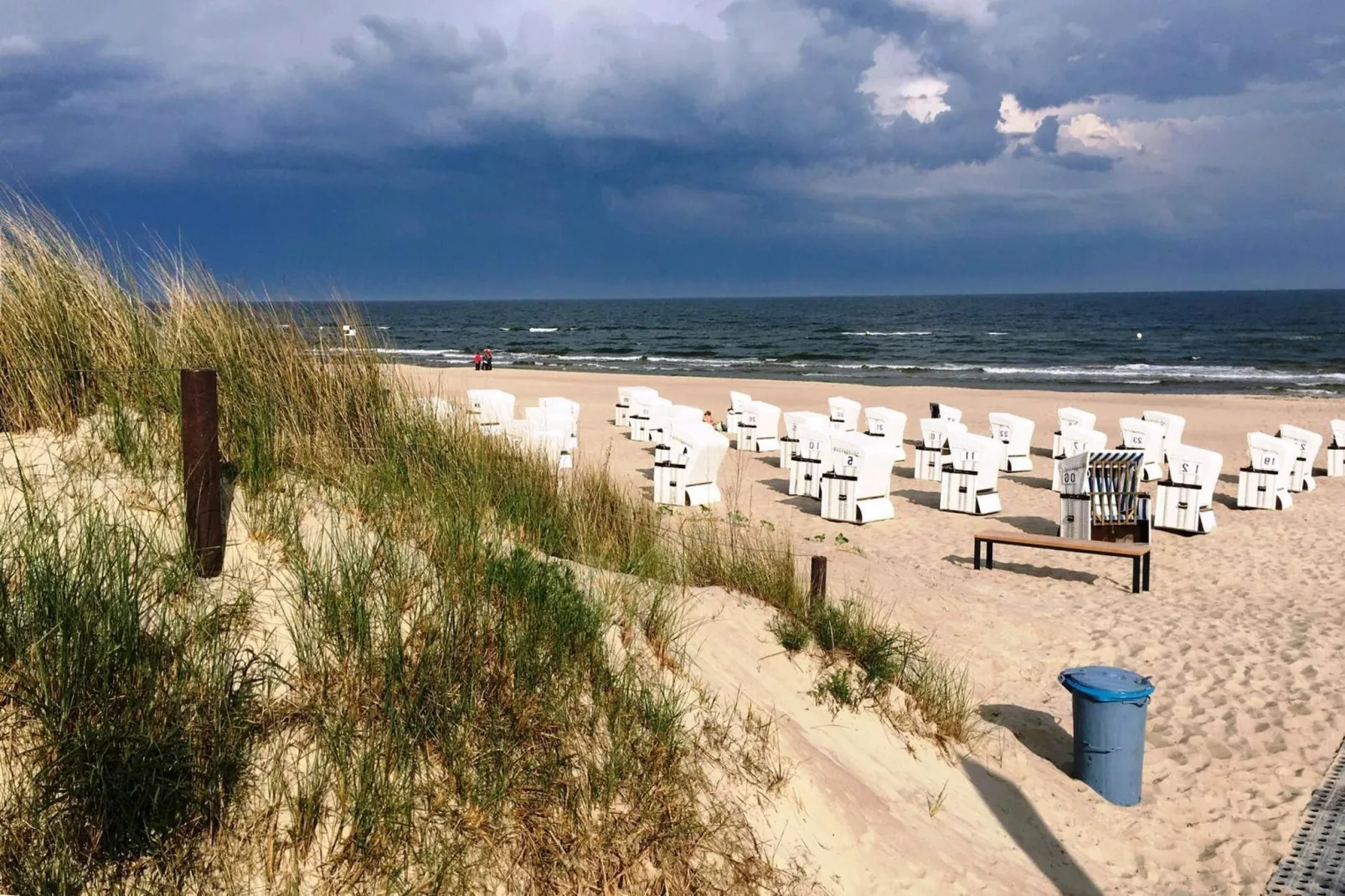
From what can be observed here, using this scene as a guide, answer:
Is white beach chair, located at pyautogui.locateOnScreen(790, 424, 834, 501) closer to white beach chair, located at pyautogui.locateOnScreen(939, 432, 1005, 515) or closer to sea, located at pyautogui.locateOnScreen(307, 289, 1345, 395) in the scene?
white beach chair, located at pyautogui.locateOnScreen(939, 432, 1005, 515)

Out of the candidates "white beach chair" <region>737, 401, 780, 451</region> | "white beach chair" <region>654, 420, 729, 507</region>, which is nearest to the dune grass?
"white beach chair" <region>654, 420, 729, 507</region>

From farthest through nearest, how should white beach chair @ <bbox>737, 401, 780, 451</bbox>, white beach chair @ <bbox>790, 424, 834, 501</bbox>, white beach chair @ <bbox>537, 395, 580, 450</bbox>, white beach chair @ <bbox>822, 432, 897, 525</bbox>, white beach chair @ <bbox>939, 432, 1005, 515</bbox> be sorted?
white beach chair @ <bbox>737, 401, 780, 451</bbox>
white beach chair @ <bbox>537, 395, 580, 450</bbox>
white beach chair @ <bbox>790, 424, 834, 501</bbox>
white beach chair @ <bbox>939, 432, 1005, 515</bbox>
white beach chair @ <bbox>822, 432, 897, 525</bbox>

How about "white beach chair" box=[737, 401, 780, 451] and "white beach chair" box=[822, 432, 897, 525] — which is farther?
"white beach chair" box=[737, 401, 780, 451]

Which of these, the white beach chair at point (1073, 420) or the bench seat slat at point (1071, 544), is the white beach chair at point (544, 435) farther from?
the white beach chair at point (1073, 420)

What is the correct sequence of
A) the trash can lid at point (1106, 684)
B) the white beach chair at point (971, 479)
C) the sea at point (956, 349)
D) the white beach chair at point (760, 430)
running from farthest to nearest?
1. the sea at point (956, 349)
2. the white beach chair at point (760, 430)
3. the white beach chair at point (971, 479)
4. the trash can lid at point (1106, 684)

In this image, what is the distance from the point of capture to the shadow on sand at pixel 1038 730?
18.4ft

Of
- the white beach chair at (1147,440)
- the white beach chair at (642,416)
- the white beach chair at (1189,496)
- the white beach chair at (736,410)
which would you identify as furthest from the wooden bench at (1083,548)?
the white beach chair at (642,416)

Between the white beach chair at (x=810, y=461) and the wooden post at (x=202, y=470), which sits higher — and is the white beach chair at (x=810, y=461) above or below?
below

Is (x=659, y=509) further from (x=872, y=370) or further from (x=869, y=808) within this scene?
(x=872, y=370)

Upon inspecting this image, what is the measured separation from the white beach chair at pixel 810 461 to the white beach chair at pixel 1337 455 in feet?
28.0

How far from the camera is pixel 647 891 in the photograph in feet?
10.5

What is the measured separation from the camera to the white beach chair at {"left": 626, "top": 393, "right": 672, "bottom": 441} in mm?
17453

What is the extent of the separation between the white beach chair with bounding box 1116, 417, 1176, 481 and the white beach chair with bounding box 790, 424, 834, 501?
499cm

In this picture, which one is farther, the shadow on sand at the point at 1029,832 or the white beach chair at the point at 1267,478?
the white beach chair at the point at 1267,478
